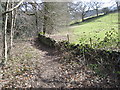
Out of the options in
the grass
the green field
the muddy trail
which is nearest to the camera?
the muddy trail

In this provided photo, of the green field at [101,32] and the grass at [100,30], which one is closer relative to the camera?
the green field at [101,32]

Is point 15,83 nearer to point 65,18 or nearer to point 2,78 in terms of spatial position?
point 2,78

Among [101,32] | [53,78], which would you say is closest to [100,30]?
[101,32]

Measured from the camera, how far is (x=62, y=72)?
4.84 meters

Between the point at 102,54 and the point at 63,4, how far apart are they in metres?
7.08

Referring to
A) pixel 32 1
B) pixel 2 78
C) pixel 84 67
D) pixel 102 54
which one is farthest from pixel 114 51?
pixel 32 1

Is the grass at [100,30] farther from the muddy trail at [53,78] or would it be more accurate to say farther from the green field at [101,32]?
the muddy trail at [53,78]

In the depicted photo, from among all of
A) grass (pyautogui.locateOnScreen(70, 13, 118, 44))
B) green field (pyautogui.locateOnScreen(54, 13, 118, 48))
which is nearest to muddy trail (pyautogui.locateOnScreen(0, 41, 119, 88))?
green field (pyautogui.locateOnScreen(54, 13, 118, 48))

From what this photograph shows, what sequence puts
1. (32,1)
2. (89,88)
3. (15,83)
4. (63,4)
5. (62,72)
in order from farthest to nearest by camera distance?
(63,4)
(32,1)
(62,72)
(15,83)
(89,88)

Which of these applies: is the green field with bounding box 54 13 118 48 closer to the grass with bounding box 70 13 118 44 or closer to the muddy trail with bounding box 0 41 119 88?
the grass with bounding box 70 13 118 44

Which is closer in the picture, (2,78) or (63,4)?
(2,78)

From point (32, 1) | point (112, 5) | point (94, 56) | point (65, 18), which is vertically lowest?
point (94, 56)

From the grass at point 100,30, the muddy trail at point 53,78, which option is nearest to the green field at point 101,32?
the grass at point 100,30

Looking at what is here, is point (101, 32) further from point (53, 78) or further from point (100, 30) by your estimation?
point (53, 78)
